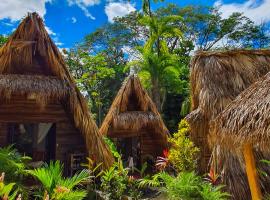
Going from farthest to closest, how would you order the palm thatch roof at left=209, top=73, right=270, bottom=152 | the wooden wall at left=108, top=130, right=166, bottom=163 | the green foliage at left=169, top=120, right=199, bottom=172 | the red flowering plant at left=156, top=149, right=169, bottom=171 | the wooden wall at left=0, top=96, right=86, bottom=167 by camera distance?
1. the wooden wall at left=108, top=130, right=166, bottom=163
2. the red flowering plant at left=156, top=149, right=169, bottom=171
3. the wooden wall at left=0, top=96, right=86, bottom=167
4. the green foliage at left=169, top=120, right=199, bottom=172
5. the palm thatch roof at left=209, top=73, right=270, bottom=152

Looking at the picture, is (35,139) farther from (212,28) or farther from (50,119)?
(212,28)

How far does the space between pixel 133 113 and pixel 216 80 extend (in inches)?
177

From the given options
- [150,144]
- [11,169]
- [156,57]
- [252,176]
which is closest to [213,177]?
[252,176]

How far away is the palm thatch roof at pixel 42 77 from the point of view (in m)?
8.78

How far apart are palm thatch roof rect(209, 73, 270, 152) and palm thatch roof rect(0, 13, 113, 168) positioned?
3.73 metres

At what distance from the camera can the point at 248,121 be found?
553 cm

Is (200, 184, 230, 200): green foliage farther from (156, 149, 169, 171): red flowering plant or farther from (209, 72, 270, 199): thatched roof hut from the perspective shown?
(156, 149, 169, 171): red flowering plant

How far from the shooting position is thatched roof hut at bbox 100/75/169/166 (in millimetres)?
12797

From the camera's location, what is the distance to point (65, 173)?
10.0m

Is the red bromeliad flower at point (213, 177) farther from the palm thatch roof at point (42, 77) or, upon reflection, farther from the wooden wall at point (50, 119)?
the wooden wall at point (50, 119)

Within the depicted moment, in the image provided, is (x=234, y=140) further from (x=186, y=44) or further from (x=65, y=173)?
(x=186, y=44)

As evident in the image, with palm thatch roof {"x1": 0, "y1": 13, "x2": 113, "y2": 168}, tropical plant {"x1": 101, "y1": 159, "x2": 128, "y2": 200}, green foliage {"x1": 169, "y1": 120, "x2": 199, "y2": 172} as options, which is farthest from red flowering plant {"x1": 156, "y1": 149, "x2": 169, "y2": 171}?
tropical plant {"x1": 101, "y1": 159, "x2": 128, "y2": 200}

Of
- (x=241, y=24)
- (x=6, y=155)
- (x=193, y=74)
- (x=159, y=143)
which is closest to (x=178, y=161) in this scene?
(x=193, y=74)

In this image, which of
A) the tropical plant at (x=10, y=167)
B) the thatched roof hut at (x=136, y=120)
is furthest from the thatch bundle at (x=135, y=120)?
the tropical plant at (x=10, y=167)
